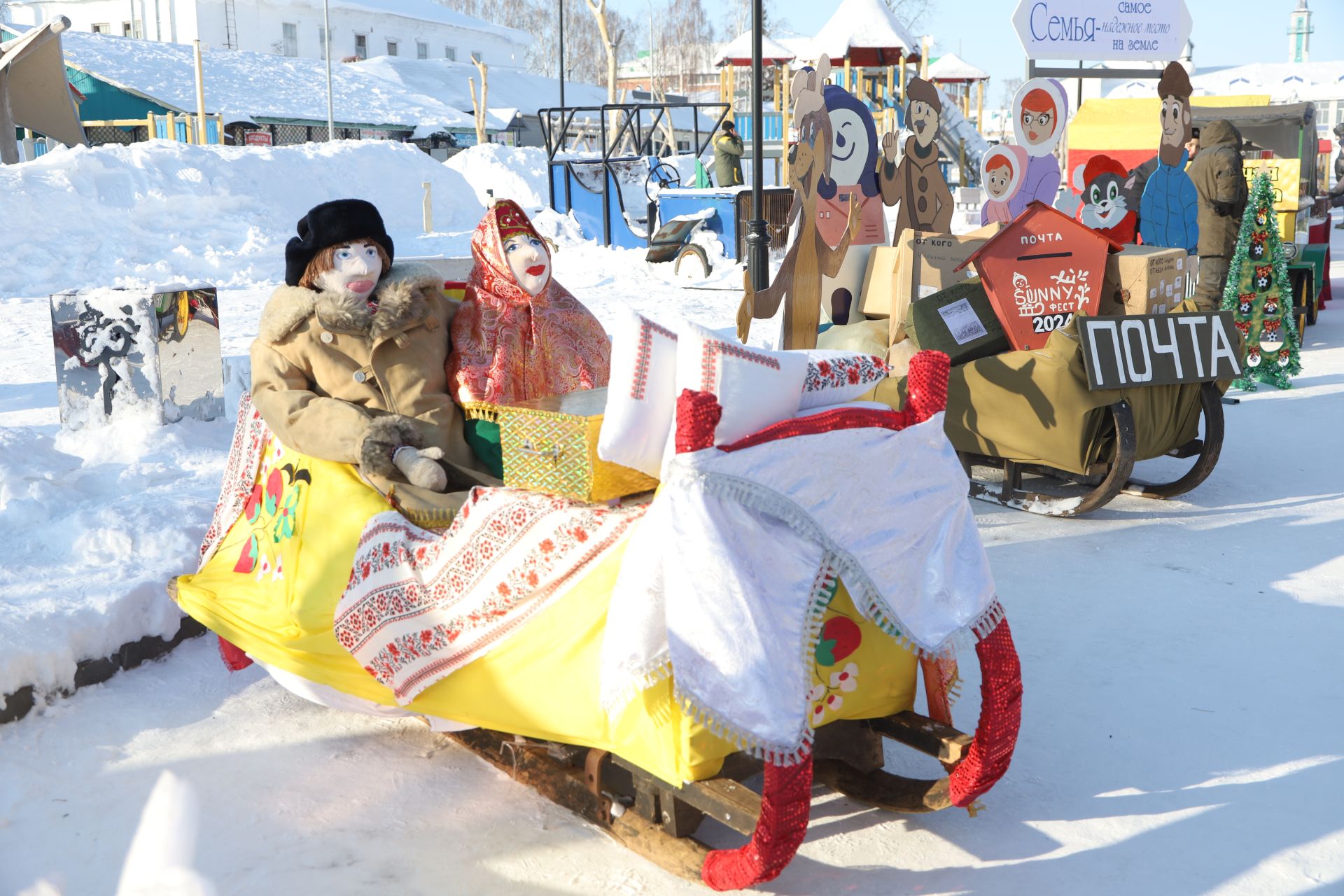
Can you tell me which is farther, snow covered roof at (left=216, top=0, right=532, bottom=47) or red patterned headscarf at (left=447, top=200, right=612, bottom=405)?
snow covered roof at (left=216, top=0, right=532, bottom=47)

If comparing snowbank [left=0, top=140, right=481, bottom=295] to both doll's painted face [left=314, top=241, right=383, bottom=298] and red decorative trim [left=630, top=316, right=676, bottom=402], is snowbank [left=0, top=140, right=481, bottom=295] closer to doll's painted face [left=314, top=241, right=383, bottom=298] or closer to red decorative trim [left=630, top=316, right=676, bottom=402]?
doll's painted face [left=314, top=241, right=383, bottom=298]

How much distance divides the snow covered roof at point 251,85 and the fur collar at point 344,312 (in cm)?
2728

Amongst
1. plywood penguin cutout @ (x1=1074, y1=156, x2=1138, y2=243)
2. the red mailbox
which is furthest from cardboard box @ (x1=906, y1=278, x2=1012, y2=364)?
plywood penguin cutout @ (x1=1074, y1=156, x2=1138, y2=243)

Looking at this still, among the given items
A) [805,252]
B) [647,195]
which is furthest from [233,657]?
[647,195]

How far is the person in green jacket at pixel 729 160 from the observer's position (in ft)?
52.7

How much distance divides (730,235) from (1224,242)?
651 cm

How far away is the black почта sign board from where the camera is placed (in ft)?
15.9

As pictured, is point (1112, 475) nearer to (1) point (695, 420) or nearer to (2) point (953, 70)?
(1) point (695, 420)

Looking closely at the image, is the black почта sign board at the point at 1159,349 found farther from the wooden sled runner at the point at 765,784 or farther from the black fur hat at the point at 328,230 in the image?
the black fur hat at the point at 328,230

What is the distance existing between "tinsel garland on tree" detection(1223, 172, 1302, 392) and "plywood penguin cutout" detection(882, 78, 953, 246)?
8.11 ft

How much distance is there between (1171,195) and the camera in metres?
7.23

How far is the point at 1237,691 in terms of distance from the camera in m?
3.46

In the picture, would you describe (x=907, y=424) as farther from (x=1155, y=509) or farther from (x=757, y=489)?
(x=1155, y=509)

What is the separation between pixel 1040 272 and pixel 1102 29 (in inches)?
229
